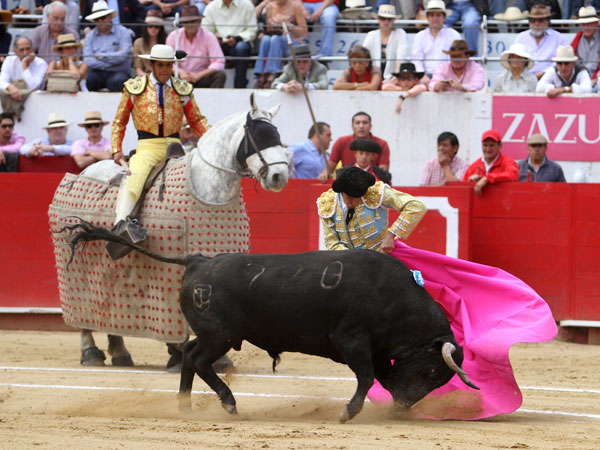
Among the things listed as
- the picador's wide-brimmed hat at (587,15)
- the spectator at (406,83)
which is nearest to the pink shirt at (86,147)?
the spectator at (406,83)

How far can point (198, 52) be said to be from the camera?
10836mm

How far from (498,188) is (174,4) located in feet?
14.9

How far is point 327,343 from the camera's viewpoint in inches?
201

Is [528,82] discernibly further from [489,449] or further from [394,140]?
[489,449]

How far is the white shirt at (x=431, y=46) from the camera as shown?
35.2 feet

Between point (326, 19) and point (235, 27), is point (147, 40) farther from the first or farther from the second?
point (326, 19)

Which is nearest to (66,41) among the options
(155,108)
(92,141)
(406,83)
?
(92,141)

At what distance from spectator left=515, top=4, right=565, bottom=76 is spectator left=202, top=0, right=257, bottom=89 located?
8.70 feet

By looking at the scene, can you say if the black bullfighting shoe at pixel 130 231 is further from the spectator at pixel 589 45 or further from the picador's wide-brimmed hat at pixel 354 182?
the spectator at pixel 589 45

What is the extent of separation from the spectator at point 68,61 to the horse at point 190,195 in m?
3.65

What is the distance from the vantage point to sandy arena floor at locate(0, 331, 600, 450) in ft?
14.6

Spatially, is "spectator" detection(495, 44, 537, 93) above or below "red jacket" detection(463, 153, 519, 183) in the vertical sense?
above

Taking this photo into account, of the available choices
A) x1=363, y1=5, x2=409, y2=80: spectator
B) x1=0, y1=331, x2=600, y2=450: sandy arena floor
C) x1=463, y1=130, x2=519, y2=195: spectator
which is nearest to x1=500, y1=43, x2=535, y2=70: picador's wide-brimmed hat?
x1=363, y1=5, x2=409, y2=80: spectator

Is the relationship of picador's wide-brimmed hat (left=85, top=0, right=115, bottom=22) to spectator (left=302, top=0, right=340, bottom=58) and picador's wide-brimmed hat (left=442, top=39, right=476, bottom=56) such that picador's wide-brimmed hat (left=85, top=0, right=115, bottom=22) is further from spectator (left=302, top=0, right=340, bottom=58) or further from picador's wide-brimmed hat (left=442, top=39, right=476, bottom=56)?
picador's wide-brimmed hat (left=442, top=39, right=476, bottom=56)
